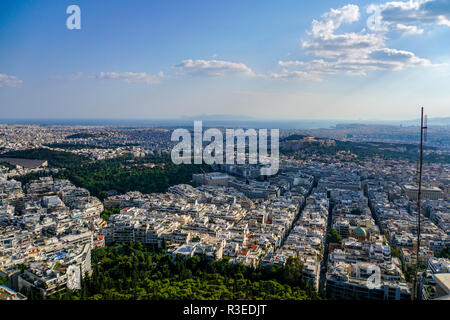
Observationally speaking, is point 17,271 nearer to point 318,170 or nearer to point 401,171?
point 318,170

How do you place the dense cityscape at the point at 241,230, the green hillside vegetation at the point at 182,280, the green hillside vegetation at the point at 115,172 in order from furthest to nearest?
the green hillside vegetation at the point at 115,172 → the dense cityscape at the point at 241,230 → the green hillside vegetation at the point at 182,280

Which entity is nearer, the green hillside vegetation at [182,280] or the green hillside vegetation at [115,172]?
the green hillside vegetation at [182,280]

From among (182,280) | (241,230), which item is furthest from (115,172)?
(182,280)

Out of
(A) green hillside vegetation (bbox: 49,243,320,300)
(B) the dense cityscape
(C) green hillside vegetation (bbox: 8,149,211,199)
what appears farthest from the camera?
(C) green hillside vegetation (bbox: 8,149,211,199)

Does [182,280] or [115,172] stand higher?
[115,172]

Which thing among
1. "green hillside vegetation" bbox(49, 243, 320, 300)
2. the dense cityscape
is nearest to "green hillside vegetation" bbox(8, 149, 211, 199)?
the dense cityscape

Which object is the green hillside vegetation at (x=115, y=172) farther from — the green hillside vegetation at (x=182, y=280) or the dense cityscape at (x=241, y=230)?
the green hillside vegetation at (x=182, y=280)

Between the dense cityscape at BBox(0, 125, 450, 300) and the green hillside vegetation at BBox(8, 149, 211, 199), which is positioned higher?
the green hillside vegetation at BBox(8, 149, 211, 199)

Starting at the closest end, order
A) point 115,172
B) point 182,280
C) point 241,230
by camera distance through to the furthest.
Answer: point 182,280 < point 241,230 < point 115,172

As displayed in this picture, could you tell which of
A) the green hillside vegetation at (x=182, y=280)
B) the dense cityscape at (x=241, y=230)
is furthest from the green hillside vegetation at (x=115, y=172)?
the green hillside vegetation at (x=182, y=280)

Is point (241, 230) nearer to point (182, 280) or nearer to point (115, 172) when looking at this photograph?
point (182, 280)

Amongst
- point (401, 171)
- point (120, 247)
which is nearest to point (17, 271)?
point (120, 247)

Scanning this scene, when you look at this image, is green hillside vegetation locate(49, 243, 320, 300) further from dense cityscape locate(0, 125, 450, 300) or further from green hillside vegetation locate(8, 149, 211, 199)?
green hillside vegetation locate(8, 149, 211, 199)
